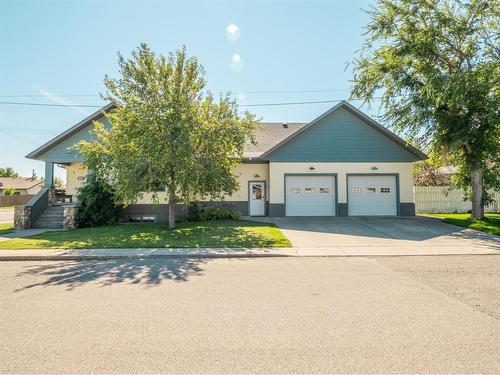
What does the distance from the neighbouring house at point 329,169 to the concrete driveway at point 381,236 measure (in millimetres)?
1808

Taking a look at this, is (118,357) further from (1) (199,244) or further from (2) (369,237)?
(2) (369,237)

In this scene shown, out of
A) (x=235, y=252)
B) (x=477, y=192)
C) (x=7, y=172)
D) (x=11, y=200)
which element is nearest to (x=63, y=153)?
(x=235, y=252)

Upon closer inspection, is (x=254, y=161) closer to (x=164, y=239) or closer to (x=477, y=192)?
(x=164, y=239)

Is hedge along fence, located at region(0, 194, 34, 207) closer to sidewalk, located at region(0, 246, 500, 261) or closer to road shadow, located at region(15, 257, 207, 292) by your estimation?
sidewalk, located at region(0, 246, 500, 261)

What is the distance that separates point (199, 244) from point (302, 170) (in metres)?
10.1

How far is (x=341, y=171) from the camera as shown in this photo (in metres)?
18.6

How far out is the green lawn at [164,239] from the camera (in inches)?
412

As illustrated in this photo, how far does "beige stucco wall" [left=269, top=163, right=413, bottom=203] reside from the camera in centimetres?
1838

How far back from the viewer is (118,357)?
3.30m

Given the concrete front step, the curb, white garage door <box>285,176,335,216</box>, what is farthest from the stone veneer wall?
white garage door <box>285,176,335,216</box>

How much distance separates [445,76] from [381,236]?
9316 mm

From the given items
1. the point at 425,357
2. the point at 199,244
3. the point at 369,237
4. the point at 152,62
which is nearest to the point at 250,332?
the point at 425,357

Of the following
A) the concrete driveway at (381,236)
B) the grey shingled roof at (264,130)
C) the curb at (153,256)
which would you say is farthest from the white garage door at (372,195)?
the curb at (153,256)

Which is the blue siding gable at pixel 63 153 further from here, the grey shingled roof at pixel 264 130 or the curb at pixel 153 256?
the curb at pixel 153 256
